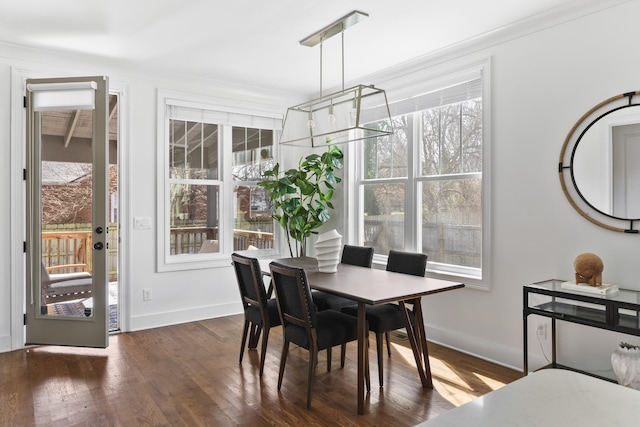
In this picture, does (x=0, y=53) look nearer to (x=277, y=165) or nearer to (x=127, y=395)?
(x=277, y=165)

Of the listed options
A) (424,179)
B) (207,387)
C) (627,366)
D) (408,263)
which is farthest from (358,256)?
(627,366)

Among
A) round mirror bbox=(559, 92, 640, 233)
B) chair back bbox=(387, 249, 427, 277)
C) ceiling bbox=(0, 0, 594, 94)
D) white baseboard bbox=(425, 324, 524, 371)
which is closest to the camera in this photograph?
round mirror bbox=(559, 92, 640, 233)

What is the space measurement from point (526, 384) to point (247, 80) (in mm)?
4479

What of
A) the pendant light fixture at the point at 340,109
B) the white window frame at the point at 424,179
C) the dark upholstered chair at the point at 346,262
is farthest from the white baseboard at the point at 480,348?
the pendant light fixture at the point at 340,109

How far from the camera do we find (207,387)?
117 inches

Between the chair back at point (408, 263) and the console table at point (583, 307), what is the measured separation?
82 centimetres

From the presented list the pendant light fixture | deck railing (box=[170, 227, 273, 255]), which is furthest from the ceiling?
deck railing (box=[170, 227, 273, 255])

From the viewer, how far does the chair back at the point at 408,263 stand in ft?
11.3

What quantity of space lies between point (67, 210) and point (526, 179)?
3811 millimetres

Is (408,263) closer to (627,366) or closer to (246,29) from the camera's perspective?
(627,366)

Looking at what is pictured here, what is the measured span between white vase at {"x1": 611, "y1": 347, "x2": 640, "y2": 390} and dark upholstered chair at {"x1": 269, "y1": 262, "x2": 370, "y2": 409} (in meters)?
1.47

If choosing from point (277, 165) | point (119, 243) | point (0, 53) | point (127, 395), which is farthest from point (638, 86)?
point (0, 53)

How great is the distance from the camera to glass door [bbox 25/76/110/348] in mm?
3730

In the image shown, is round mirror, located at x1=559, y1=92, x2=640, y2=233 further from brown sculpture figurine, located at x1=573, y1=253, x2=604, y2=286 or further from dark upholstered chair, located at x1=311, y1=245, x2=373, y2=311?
dark upholstered chair, located at x1=311, y1=245, x2=373, y2=311
